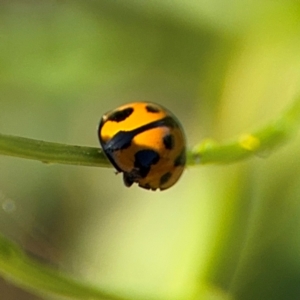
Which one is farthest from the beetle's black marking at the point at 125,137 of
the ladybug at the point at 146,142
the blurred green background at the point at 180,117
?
the blurred green background at the point at 180,117

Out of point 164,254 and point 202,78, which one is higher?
point 202,78

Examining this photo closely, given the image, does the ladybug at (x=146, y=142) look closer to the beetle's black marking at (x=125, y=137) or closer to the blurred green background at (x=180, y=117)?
the beetle's black marking at (x=125, y=137)

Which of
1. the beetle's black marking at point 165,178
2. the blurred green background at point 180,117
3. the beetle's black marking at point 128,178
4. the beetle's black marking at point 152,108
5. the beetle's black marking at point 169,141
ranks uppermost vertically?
the blurred green background at point 180,117

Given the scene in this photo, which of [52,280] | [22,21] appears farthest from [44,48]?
[52,280]

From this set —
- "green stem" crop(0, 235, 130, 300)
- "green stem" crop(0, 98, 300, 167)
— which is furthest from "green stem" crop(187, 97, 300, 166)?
"green stem" crop(0, 235, 130, 300)

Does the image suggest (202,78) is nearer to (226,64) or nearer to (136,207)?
(226,64)

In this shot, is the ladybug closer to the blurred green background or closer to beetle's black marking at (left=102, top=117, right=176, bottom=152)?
beetle's black marking at (left=102, top=117, right=176, bottom=152)

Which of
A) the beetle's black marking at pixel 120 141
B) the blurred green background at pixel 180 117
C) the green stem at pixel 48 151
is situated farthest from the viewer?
the blurred green background at pixel 180 117
